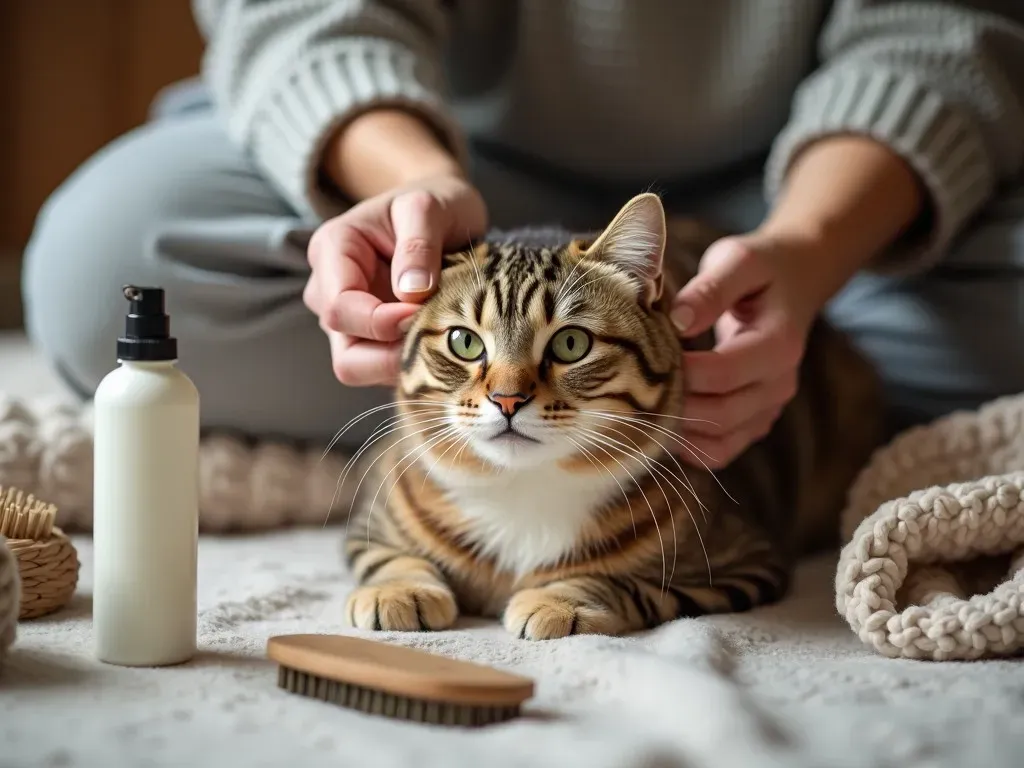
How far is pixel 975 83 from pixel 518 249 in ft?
2.58

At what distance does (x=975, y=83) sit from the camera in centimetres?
154

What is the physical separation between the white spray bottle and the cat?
0.22 meters

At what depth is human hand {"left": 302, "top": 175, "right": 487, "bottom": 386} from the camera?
1.10m

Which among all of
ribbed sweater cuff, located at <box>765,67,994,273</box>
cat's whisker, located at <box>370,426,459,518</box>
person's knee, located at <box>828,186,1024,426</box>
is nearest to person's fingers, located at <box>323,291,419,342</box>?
cat's whisker, located at <box>370,426,459,518</box>

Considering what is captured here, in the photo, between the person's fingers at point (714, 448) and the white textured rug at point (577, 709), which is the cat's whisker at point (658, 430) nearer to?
the person's fingers at point (714, 448)

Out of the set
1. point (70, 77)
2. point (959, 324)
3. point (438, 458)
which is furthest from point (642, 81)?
point (70, 77)

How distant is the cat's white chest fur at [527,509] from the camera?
113 centimetres

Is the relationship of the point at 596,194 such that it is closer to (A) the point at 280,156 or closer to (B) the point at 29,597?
(A) the point at 280,156

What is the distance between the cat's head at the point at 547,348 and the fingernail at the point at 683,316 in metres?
0.03

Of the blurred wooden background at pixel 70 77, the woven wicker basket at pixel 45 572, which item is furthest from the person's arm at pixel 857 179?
the blurred wooden background at pixel 70 77

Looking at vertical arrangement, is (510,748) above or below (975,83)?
below

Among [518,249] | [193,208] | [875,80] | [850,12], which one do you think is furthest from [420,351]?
[850,12]

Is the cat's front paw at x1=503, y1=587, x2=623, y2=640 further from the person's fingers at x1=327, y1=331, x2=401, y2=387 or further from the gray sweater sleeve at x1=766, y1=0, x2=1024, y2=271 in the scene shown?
the gray sweater sleeve at x1=766, y1=0, x2=1024, y2=271

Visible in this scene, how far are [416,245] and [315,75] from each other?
1.67ft
